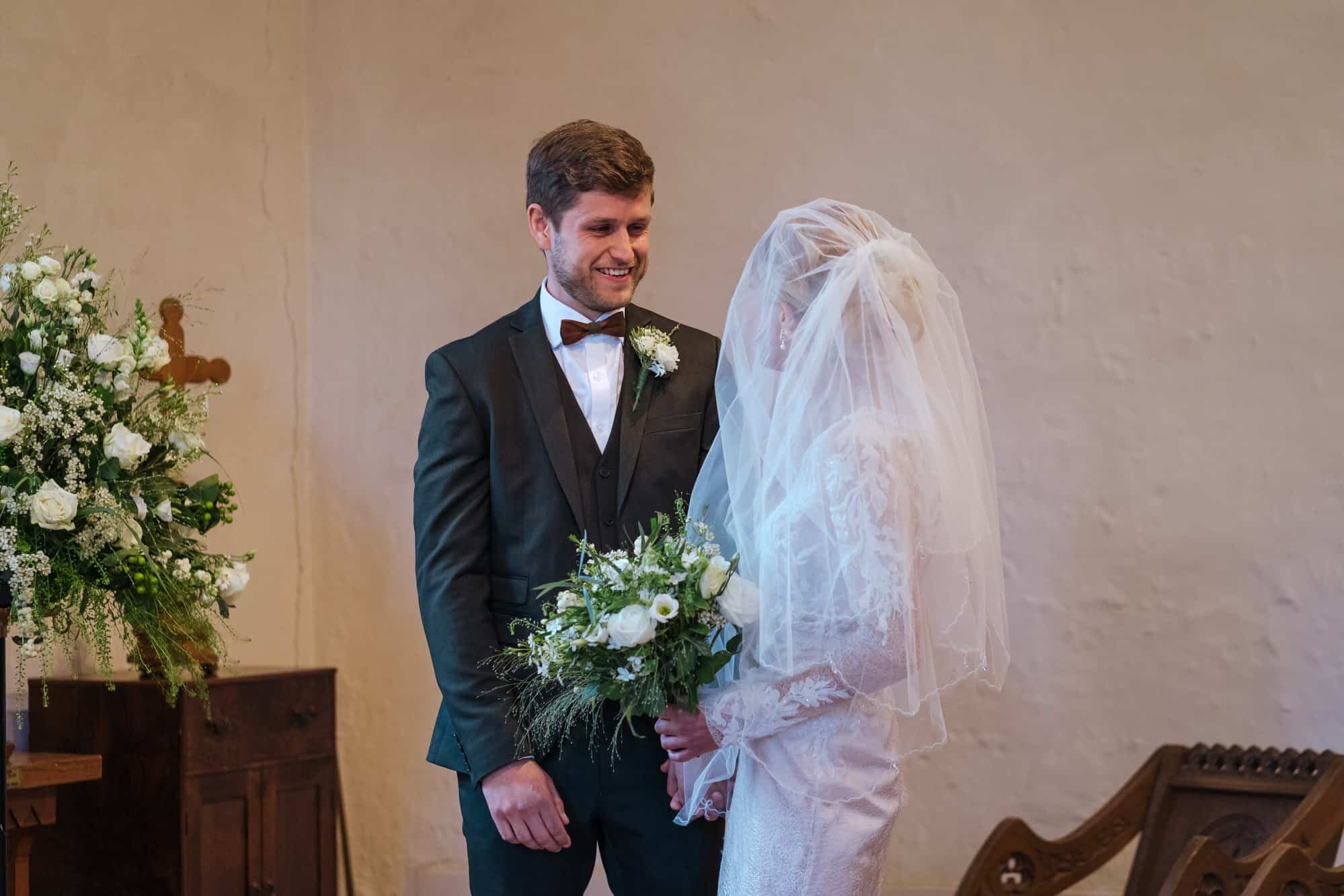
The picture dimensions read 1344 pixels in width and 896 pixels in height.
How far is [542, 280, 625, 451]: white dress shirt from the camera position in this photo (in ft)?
8.56

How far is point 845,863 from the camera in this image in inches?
86.6

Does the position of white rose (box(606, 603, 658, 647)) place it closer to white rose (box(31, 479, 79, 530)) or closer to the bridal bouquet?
the bridal bouquet

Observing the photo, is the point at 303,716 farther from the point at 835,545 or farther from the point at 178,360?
the point at 835,545

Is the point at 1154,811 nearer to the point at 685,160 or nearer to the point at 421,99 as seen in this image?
the point at 685,160

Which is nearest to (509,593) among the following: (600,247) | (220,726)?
(600,247)

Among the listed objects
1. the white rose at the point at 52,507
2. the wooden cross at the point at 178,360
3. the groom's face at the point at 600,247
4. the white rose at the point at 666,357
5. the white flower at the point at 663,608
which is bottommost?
the white flower at the point at 663,608

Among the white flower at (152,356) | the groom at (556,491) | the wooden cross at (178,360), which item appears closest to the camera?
the groom at (556,491)

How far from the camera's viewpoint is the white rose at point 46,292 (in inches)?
107

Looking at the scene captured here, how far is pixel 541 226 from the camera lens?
263 centimetres

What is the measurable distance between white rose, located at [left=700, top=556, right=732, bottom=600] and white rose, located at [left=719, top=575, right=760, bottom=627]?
0.05 ft

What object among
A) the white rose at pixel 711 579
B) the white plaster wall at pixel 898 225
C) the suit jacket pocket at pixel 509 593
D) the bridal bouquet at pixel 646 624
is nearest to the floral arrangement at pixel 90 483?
the suit jacket pocket at pixel 509 593

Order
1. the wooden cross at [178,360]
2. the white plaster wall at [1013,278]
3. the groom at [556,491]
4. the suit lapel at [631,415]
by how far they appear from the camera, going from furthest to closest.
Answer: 1. the wooden cross at [178,360]
2. the white plaster wall at [1013,278]
3. the suit lapel at [631,415]
4. the groom at [556,491]

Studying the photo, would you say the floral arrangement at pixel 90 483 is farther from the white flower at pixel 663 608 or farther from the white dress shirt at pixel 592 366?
the white flower at pixel 663 608

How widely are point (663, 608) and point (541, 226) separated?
0.88 meters
